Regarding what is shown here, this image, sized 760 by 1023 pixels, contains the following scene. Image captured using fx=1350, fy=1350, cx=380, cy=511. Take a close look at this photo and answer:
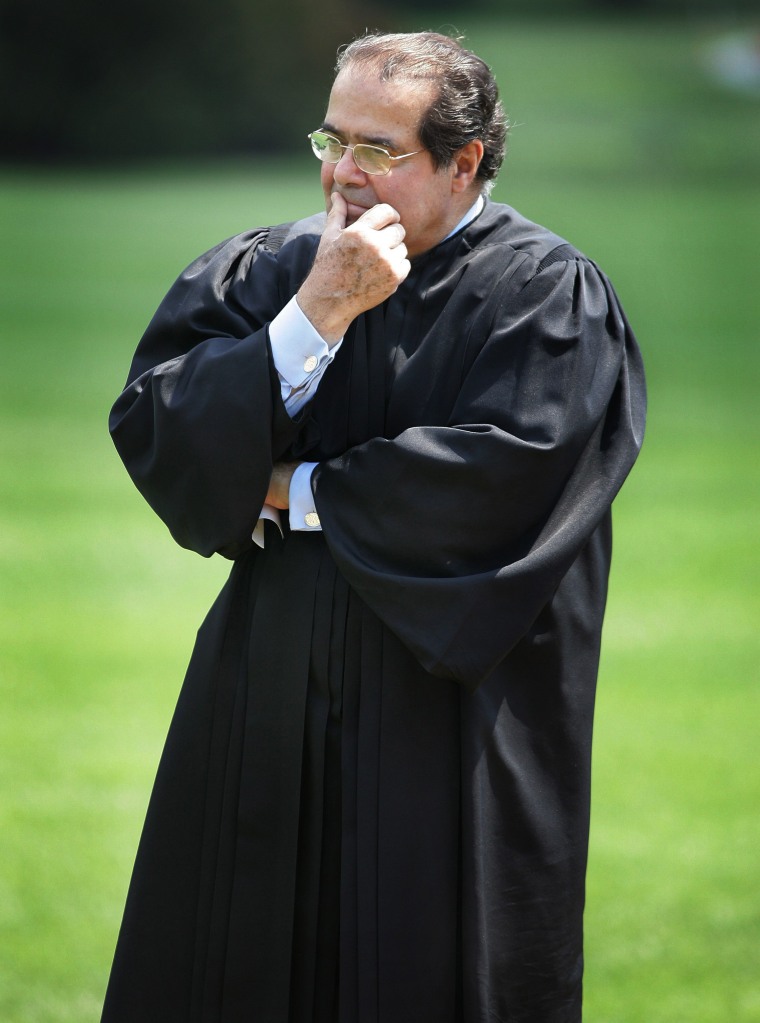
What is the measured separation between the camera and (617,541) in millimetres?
6695

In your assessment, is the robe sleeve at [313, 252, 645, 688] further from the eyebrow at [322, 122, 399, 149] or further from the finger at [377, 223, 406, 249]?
the eyebrow at [322, 122, 399, 149]

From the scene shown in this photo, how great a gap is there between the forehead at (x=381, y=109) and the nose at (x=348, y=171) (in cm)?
3

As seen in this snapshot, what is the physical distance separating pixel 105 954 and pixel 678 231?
37.0 feet

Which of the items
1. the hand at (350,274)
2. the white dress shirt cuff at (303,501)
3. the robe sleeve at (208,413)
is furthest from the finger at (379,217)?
the white dress shirt cuff at (303,501)

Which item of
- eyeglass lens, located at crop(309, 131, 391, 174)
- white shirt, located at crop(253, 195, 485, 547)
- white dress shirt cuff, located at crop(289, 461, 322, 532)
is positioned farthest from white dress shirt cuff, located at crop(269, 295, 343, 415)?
eyeglass lens, located at crop(309, 131, 391, 174)

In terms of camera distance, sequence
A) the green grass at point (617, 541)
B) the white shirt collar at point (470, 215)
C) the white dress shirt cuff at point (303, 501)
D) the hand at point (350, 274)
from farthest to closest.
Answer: the green grass at point (617, 541) < the white shirt collar at point (470, 215) < the white dress shirt cuff at point (303, 501) < the hand at point (350, 274)

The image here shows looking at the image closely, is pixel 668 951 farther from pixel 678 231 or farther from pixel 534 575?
pixel 678 231

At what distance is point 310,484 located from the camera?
2.05m

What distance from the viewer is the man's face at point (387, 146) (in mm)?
2014

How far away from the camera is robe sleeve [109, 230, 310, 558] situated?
198 cm

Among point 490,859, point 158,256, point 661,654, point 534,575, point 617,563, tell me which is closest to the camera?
point 534,575

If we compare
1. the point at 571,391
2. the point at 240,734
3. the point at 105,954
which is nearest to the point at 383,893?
the point at 240,734

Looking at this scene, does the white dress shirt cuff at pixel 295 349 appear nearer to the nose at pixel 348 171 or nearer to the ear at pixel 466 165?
the nose at pixel 348 171

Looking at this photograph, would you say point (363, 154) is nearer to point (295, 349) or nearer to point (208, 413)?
point (295, 349)
